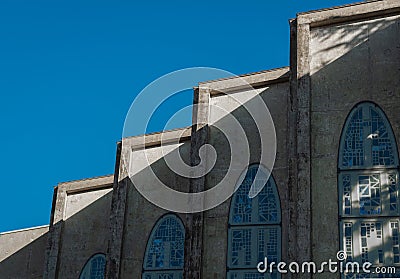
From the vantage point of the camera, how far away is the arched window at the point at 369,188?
14.5 meters

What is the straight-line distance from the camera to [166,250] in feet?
62.2

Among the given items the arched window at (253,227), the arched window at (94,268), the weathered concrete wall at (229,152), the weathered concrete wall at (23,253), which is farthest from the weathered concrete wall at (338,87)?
the weathered concrete wall at (23,253)

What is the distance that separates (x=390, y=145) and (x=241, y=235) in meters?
4.35

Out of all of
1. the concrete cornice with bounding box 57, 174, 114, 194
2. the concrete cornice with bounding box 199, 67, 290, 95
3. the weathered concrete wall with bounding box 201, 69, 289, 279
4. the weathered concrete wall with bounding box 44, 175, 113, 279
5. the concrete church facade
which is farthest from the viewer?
the concrete cornice with bounding box 57, 174, 114, 194

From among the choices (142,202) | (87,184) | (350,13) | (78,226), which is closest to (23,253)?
(78,226)

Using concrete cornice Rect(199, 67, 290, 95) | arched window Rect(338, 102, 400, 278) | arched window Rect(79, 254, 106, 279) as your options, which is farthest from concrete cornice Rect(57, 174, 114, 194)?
arched window Rect(338, 102, 400, 278)

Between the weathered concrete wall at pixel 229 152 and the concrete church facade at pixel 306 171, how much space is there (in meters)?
0.03

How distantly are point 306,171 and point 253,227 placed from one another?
2.13 m

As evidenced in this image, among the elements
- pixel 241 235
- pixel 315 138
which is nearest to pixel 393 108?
pixel 315 138

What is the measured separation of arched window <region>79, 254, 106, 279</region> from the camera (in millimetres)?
21844

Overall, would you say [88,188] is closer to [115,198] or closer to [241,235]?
A: [115,198]

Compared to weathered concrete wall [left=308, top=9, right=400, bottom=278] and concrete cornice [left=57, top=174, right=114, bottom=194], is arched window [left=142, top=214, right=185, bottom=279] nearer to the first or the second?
concrete cornice [left=57, top=174, right=114, bottom=194]

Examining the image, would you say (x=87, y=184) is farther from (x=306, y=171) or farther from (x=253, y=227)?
(x=306, y=171)

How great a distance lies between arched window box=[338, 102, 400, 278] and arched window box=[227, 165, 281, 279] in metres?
2.02
